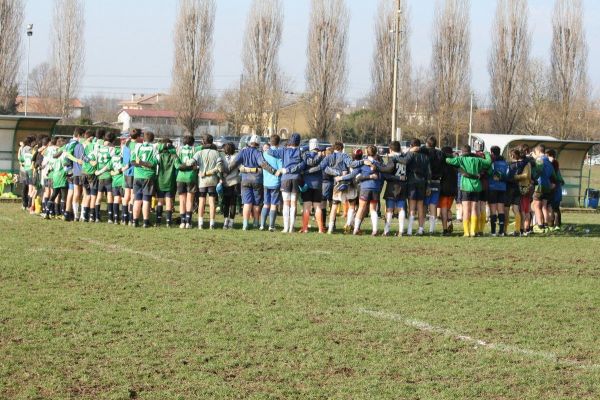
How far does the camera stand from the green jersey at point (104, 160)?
806 inches

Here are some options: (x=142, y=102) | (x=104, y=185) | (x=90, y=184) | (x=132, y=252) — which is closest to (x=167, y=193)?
(x=104, y=185)

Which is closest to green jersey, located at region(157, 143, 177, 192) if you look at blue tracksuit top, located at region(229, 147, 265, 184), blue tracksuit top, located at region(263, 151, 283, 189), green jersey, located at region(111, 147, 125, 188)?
green jersey, located at region(111, 147, 125, 188)

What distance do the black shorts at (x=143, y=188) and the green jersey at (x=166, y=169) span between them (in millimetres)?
445

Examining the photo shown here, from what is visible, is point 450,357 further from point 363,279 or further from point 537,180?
point 537,180

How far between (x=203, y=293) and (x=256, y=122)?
54037 mm

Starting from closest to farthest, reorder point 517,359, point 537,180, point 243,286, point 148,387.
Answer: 1. point 148,387
2. point 517,359
3. point 243,286
4. point 537,180

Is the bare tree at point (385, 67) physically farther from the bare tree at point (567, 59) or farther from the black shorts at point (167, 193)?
the black shorts at point (167, 193)

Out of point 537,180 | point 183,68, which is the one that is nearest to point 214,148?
point 537,180

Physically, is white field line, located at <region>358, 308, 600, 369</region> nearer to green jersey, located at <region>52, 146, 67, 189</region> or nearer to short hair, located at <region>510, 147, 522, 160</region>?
short hair, located at <region>510, 147, 522, 160</region>

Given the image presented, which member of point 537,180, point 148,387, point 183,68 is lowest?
point 148,387

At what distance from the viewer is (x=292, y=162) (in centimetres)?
1956

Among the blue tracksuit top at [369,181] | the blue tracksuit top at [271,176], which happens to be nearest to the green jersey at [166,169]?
the blue tracksuit top at [271,176]

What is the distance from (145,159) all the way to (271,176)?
2.64m

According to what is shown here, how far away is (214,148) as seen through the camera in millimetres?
20328
